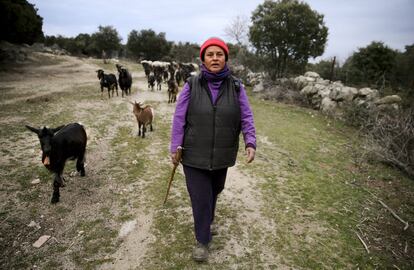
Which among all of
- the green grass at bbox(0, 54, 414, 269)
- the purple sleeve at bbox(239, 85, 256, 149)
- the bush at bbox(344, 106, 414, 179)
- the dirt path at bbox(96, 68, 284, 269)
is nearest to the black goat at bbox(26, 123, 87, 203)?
the green grass at bbox(0, 54, 414, 269)

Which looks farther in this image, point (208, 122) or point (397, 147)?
point (397, 147)

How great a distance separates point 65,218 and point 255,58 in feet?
65.7

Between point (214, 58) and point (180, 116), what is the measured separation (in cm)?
68

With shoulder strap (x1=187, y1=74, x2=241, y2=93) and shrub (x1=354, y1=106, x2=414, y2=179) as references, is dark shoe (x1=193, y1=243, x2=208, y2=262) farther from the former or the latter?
shrub (x1=354, y1=106, x2=414, y2=179)

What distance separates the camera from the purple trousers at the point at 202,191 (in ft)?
8.93

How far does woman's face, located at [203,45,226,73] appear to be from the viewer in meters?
2.57

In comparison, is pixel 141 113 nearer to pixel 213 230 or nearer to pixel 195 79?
pixel 213 230

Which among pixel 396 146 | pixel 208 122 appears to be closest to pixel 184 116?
pixel 208 122

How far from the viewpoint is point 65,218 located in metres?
3.64

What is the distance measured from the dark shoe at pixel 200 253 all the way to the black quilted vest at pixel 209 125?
100cm

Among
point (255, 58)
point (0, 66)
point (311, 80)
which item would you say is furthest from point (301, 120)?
point (0, 66)

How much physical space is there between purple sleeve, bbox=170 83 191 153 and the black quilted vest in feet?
0.14

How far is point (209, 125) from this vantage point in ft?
8.56

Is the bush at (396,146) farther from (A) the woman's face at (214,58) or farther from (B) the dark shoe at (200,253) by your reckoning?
(A) the woman's face at (214,58)
